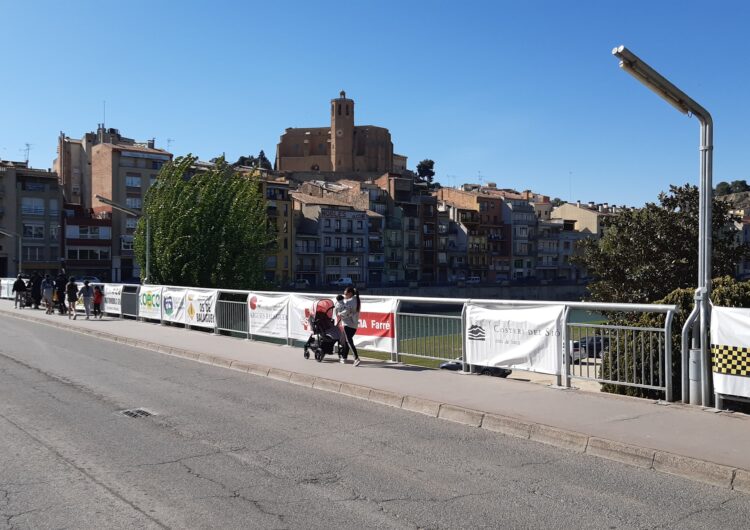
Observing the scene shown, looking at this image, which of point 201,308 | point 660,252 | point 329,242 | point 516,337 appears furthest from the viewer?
point 329,242

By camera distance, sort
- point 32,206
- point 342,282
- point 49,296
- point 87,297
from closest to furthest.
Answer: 1. point 87,297
2. point 49,296
3. point 32,206
4. point 342,282

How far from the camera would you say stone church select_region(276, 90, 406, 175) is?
520ft

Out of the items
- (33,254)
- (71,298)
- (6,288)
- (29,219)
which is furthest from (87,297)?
(29,219)

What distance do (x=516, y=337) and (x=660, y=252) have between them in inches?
707

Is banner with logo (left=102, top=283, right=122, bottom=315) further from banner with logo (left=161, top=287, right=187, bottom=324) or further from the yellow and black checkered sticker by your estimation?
the yellow and black checkered sticker

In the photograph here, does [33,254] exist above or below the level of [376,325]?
above

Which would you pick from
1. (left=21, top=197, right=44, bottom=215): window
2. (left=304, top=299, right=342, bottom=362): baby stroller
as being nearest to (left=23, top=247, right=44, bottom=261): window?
(left=21, top=197, right=44, bottom=215): window

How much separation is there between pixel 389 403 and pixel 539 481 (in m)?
4.28

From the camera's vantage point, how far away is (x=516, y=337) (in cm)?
1158

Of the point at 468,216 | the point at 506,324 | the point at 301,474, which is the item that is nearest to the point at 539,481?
the point at 301,474

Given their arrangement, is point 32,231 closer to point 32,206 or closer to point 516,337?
point 32,206

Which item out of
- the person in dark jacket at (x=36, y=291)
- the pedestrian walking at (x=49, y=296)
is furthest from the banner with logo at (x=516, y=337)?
the person in dark jacket at (x=36, y=291)

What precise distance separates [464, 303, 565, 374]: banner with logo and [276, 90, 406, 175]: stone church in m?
146

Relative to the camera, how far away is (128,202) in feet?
294
